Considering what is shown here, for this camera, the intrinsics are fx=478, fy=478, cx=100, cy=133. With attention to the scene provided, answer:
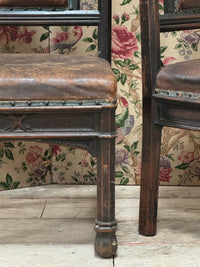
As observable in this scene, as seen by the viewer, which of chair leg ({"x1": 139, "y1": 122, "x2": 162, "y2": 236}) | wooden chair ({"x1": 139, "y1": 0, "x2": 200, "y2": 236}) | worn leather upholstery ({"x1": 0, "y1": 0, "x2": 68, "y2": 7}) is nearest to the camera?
wooden chair ({"x1": 139, "y1": 0, "x2": 200, "y2": 236})

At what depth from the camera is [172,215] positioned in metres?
1.68

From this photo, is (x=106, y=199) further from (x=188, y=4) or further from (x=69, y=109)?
(x=188, y=4)

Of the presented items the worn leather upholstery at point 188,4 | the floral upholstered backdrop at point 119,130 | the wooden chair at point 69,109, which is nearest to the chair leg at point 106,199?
the wooden chair at point 69,109

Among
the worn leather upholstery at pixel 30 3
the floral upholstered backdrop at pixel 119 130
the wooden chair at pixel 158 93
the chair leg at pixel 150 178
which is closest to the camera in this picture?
the wooden chair at pixel 158 93

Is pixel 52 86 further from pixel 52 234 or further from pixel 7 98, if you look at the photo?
pixel 52 234

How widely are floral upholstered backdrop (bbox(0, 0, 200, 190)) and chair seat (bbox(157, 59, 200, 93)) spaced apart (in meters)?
0.51

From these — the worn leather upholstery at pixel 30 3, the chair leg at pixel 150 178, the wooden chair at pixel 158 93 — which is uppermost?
the worn leather upholstery at pixel 30 3

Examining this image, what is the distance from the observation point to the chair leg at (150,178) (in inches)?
56.6

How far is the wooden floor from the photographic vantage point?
4.50 ft

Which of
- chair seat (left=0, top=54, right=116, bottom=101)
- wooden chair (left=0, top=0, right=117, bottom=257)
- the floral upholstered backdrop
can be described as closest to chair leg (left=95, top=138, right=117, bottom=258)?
wooden chair (left=0, top=0, right=117, bottom=257)

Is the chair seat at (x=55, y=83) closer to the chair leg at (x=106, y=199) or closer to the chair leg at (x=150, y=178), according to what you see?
the chair leg at (x=106, y=199)

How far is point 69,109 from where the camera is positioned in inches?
47.8

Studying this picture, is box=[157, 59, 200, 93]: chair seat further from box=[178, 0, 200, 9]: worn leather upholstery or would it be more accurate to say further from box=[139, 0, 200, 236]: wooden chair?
box=[178, 0, 200, 9]: worn leather upholstery

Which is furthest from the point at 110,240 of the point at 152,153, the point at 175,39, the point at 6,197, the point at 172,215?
the point at 175,39
